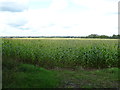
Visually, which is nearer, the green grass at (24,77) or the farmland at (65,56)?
the green grass at (24,77)

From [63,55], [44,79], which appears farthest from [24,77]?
[63,55]

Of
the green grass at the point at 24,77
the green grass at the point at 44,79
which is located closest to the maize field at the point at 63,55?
the green grass at the point at 44,79

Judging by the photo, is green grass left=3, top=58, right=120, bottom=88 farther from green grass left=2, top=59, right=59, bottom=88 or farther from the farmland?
the farmland

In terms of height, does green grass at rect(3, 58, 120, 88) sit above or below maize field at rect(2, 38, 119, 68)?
below

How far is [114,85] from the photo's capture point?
6.70 meters

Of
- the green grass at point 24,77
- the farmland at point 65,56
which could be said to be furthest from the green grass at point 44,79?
the farmland at point 65,56

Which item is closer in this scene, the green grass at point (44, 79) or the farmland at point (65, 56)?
the green grass at point (44, 79)

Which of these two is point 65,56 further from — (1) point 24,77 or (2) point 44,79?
(1) point 24,77

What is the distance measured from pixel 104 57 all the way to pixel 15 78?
5286 millimetres

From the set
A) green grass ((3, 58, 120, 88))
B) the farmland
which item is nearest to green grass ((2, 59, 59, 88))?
green grass ((3, 58, 120, 88))

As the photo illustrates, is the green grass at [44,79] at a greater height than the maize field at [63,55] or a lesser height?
lesser

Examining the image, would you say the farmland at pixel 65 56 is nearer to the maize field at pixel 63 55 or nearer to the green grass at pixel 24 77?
the maize field at pixel 63 55

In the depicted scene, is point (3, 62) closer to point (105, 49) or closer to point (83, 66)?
point (83, 66)

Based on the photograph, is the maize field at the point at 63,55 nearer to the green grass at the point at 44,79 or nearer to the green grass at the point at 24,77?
the green grass at the point at 44,79
